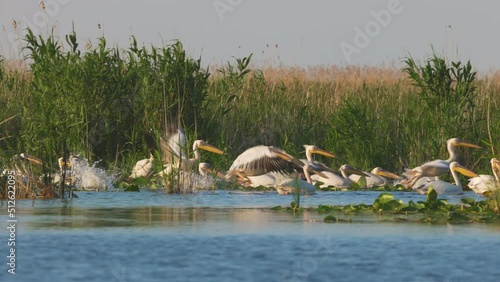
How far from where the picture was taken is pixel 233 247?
8.41 m

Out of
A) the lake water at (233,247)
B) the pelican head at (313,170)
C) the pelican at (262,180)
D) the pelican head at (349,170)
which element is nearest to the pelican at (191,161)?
the pelican at (262,180)

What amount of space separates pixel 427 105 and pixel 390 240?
7.58 m

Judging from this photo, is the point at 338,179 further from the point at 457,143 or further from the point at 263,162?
the point at 457,143

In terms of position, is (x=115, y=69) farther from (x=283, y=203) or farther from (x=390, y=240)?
(x=390, y=240)

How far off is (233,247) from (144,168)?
6.76 m

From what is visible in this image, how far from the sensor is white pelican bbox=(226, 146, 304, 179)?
1466cm

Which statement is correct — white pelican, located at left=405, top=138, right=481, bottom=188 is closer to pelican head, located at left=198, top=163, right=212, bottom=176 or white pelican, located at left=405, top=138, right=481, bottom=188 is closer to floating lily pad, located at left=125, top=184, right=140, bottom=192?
pelican head, located at left=198, top=163, right=212, bottom=176

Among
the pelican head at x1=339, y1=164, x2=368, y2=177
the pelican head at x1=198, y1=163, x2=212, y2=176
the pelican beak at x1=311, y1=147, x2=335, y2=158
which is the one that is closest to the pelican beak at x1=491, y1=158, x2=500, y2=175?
the pelican head at x1=339, y1=164, x2=368, y2=177

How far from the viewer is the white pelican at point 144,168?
1498 centimetres

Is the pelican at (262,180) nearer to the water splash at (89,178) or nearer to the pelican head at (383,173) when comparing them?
the pelican head at (383,173)

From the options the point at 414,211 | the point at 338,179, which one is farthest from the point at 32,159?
the point at 414,211

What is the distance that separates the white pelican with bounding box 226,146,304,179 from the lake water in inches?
117

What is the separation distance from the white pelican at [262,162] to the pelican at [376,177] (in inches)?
34.0

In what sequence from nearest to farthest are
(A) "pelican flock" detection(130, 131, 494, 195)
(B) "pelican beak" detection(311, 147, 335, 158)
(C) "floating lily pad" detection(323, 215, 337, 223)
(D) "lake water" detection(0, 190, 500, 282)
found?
(D) "lake water" detection(0, 190, 500, 282) < (C) "floating lily pad" detection(323, 215, 337, 223) < (A) "pelican flock" detection(130, 131, 494, 195) < (B) "pelican beak" detection(311, 147, 335, 158)
